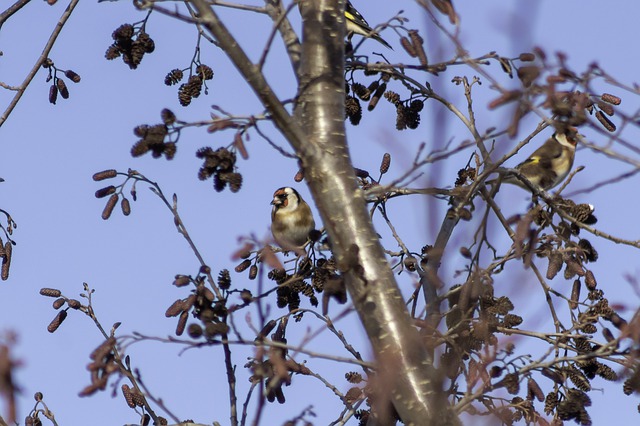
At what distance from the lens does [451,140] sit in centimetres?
269

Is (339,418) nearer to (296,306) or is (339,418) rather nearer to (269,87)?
(296,306)

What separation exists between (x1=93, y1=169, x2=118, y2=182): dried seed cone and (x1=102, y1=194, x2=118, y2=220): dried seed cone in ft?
0.28

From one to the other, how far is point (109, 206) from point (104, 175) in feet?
0.41

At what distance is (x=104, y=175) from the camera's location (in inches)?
146

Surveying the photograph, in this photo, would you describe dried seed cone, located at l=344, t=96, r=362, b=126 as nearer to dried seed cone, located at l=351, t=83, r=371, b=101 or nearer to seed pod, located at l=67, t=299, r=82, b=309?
dried seed cone, located at l=351, t=83, r=371, b=101

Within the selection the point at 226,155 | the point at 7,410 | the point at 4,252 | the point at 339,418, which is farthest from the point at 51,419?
the point at 7,410

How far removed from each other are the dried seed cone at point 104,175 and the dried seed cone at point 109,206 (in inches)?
3.4

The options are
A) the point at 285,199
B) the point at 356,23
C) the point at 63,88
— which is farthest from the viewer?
the point at 356,23

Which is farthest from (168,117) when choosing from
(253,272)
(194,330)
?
(253,272)

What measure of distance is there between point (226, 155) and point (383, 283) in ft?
1.95

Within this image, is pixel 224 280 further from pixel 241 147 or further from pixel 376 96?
pixel 376 96

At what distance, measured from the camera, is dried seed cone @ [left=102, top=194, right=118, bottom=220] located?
3.72 meters

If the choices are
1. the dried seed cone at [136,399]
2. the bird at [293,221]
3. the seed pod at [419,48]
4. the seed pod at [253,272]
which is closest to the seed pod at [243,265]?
the seed pod at [253,272]

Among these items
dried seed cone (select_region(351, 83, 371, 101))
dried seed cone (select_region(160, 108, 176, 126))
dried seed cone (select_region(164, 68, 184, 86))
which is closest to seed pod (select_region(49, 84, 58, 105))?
dried seed cone (select_region(164, 68, 184, 86))
